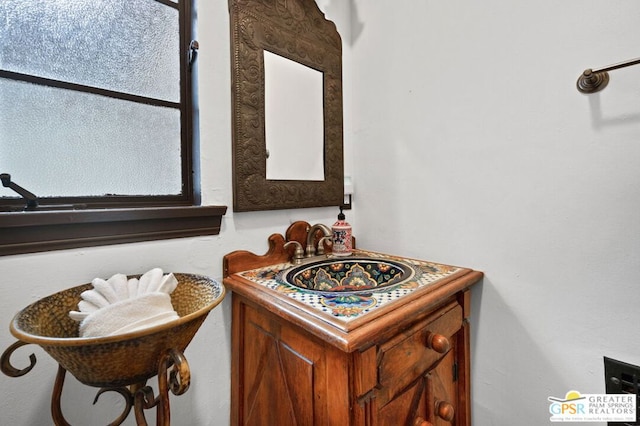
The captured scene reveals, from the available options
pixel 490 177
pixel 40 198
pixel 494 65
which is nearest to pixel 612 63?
pixel 494 65

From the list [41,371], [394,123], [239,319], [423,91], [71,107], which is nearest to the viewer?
[41,371]

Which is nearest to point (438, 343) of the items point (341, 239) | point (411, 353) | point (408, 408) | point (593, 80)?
point (411, 353)

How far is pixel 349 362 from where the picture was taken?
1.82ft

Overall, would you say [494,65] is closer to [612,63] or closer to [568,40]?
[568,40]

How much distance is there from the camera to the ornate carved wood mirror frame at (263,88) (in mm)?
934

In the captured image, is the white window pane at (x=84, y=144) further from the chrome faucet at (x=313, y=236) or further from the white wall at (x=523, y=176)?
the white wall at (x=523, y=176)

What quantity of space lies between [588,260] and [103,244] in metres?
1.31

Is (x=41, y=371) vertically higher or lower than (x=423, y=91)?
lower

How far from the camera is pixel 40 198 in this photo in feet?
2.28

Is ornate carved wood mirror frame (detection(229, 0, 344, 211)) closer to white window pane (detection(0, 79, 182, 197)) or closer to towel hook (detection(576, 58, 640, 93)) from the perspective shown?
white window pane (detection(0, 79, 182, 197))

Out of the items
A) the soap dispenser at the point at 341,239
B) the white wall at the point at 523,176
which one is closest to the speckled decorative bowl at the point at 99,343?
the soap dispenser at the point at 341,239

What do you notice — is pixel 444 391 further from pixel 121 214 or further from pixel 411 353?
pixel 121 214

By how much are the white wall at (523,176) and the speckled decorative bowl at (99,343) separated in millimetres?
880

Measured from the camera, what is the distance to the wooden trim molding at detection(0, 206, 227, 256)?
0.60 meters
